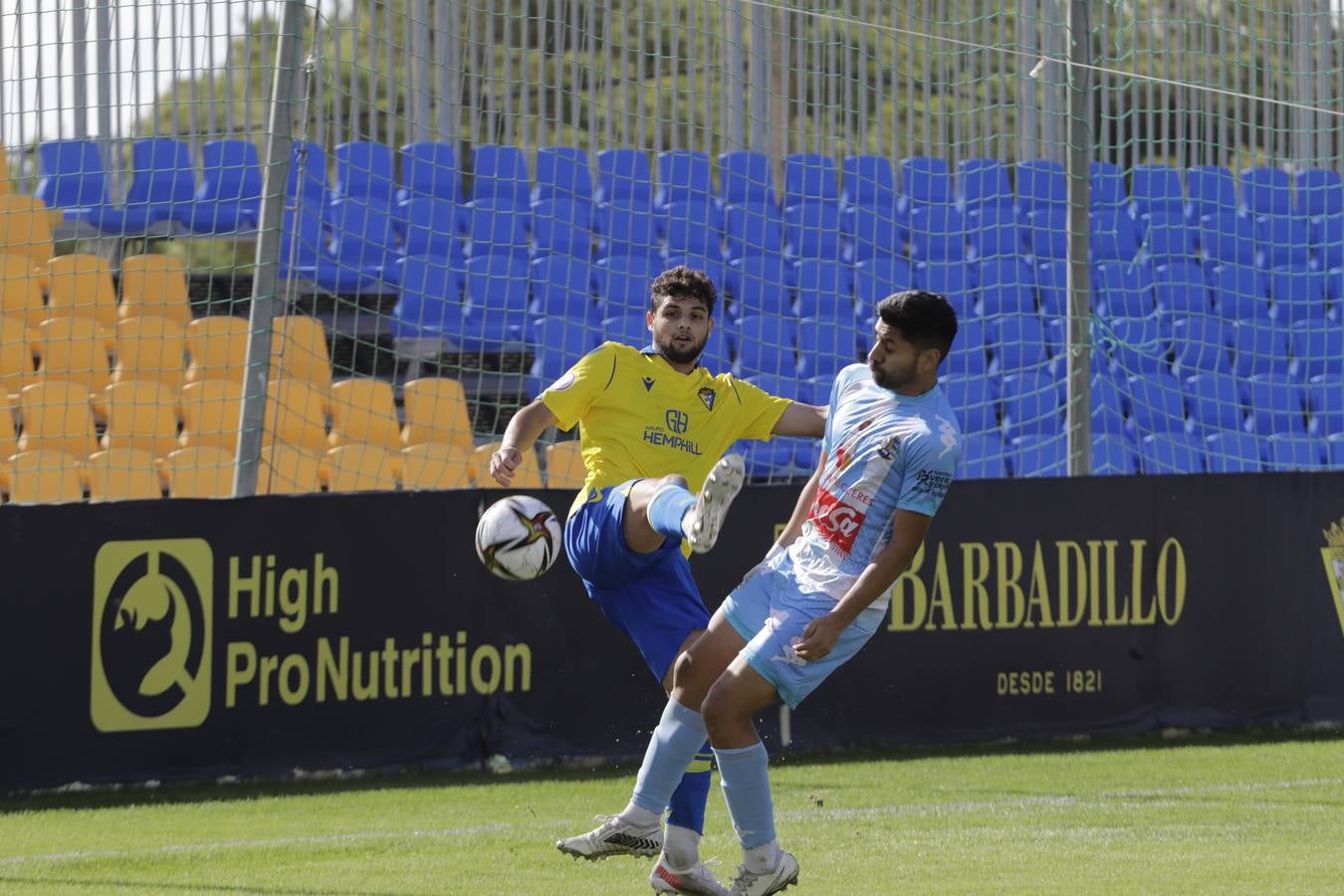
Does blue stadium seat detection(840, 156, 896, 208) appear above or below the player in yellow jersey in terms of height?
above

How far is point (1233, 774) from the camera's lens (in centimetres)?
785

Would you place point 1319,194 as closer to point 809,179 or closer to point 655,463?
point 809,179

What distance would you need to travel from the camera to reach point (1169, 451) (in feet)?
40.5

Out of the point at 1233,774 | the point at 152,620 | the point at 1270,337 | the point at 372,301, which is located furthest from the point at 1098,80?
the point at 152,620

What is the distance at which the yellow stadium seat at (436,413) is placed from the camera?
33.4 feet

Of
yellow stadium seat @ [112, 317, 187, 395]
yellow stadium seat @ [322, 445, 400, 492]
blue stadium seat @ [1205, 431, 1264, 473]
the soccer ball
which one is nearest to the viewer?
the soccer ball

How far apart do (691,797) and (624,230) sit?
780cm

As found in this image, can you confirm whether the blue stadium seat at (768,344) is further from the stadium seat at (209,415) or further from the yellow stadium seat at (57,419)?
the yellow stadium seat at (57,419)

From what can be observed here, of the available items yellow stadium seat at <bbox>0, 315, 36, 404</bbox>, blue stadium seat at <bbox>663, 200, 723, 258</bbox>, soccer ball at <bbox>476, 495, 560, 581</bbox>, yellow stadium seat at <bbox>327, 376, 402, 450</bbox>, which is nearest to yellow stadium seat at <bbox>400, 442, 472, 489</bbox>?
yellow stadium seat at <bbox>327, 376, 402, 450</bbox>

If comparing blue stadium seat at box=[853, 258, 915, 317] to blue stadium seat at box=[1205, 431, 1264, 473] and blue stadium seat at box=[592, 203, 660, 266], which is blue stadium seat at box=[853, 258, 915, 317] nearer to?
blue stadium seat at box=[592, 203, 660, 266]

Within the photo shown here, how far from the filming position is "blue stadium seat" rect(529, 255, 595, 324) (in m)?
11.4

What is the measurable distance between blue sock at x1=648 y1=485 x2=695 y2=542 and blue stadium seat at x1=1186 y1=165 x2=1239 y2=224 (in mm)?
9366

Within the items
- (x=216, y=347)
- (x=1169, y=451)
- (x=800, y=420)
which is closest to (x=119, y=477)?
(x=216, y=347)

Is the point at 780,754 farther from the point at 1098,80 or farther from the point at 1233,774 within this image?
the point at 1098,80
